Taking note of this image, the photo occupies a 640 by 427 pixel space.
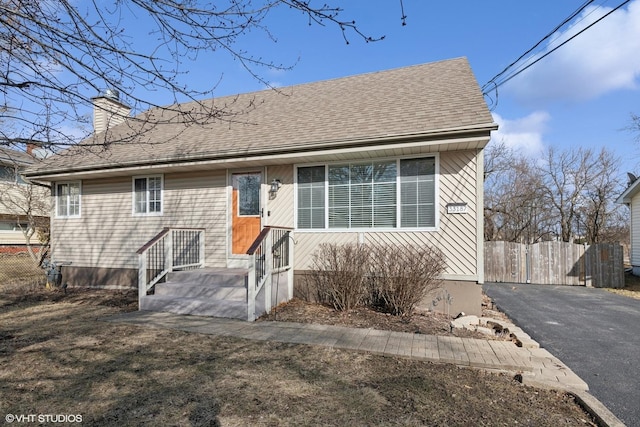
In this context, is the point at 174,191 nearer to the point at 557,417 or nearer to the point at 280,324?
the point at 280,324

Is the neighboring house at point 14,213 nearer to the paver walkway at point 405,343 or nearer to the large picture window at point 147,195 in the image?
the large picture window at point 147,195

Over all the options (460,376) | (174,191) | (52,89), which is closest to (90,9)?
(52,89)

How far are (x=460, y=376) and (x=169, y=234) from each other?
20.4ft

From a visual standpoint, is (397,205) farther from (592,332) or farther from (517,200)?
(517,200)

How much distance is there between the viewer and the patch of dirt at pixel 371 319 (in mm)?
5348

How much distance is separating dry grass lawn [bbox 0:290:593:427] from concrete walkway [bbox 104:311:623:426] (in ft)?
0.48

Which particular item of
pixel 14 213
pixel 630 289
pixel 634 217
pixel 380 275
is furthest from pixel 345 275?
pixel 14 213

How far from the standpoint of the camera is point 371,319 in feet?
19.5

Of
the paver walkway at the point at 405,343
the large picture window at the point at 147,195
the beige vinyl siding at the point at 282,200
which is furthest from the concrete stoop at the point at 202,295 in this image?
the large picture window at the point at 147,195

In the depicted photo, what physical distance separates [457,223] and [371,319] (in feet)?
7.86

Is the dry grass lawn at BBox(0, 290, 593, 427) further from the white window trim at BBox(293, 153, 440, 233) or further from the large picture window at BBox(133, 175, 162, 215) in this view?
the large picture window at BBox(133, 175, 162, 215)

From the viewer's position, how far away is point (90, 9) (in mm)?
3229

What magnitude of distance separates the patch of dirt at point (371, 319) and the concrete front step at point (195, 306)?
45 centimetres

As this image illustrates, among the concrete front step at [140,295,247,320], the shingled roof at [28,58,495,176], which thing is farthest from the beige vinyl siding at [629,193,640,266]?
the concrete front step at [140,295,247,320]
